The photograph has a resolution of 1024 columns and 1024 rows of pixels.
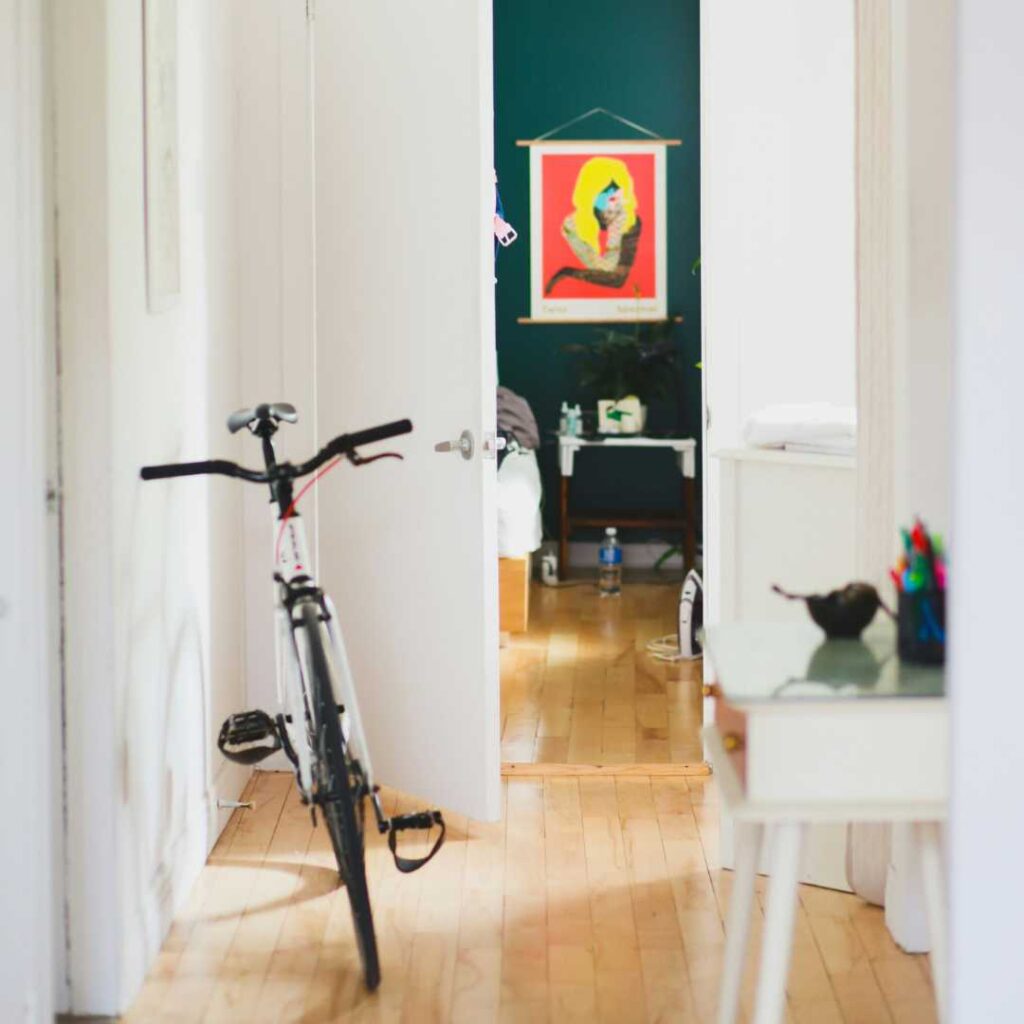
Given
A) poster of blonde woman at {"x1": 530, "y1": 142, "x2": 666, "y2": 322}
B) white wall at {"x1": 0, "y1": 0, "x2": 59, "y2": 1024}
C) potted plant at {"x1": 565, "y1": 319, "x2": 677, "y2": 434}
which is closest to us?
white wall at {"x1": 0, "y1": 0, "x2": 59, "y2": 1024}

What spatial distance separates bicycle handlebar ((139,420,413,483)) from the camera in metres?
3.10

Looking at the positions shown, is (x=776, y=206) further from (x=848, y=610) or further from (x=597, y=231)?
(x=597, y=231)

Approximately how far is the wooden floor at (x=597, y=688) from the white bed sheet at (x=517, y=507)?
0.31 metres

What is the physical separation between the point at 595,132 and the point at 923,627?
20.2 feet

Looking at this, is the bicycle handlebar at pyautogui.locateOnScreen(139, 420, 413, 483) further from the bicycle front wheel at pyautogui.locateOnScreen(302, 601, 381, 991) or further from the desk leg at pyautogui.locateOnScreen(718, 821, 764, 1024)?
the desk leg at pyautogui.locateOnScreen(718, 821, 764, 1024)

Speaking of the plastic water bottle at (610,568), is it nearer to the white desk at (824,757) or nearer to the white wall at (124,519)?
the white wall at (124,519)

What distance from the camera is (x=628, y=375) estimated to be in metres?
7.96

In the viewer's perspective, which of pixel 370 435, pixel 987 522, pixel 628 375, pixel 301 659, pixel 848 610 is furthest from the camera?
pixel 628 375

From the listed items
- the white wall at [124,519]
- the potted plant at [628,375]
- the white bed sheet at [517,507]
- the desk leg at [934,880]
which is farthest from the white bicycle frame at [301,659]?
the potted plant at [628,375]

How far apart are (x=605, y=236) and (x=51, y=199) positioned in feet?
18.0

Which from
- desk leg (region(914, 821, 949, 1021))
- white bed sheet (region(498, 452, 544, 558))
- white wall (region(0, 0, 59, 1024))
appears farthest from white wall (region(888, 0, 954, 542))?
white bed sheet (region(498, 452, 544, 558))

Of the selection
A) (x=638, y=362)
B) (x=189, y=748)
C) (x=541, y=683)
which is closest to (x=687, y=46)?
(x=638, y=362)

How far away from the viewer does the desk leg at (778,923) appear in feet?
7.38

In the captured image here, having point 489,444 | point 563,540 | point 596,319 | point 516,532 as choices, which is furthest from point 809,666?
point 596,319
